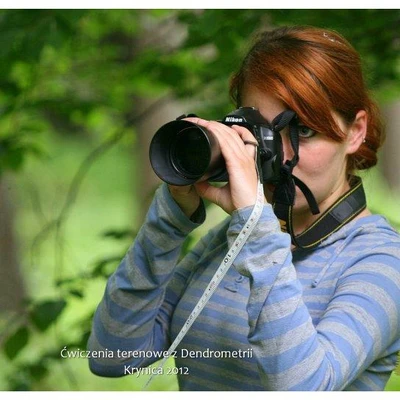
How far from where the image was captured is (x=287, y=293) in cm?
119

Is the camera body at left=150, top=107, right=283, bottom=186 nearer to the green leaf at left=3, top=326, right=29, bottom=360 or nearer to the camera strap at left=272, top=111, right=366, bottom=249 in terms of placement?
the camera strap at left=272, top=111, right=366, bottom=249

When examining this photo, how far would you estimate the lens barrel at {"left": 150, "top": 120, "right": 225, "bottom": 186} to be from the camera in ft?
4.40

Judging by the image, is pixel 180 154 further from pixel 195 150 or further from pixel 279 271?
pixel 279 271

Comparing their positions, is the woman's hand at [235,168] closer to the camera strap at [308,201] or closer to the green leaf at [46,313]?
the camera strap at [308,201]

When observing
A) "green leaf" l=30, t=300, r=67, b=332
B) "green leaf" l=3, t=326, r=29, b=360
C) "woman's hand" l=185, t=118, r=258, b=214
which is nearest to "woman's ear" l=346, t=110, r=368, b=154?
"woman's hand" l=185, t=118, r=258, b=214

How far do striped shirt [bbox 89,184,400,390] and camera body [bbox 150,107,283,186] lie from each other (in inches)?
3.1

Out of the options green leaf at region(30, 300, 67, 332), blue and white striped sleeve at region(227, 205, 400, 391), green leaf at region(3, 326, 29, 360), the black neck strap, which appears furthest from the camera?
green leaf at region(3, 326, 29, 360)

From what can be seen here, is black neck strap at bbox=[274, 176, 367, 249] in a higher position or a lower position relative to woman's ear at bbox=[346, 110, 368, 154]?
lower

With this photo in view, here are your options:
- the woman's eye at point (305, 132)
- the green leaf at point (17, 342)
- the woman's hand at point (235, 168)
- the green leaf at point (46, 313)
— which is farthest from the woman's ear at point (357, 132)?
the green leaf at point (17, 342)

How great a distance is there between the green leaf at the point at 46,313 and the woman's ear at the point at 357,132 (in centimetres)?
121

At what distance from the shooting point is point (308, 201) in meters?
1.44

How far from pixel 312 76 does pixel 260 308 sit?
18.3 inches

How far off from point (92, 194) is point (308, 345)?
388 inches

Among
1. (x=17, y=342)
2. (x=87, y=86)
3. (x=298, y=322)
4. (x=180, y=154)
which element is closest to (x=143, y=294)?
(x=180, y=154)
